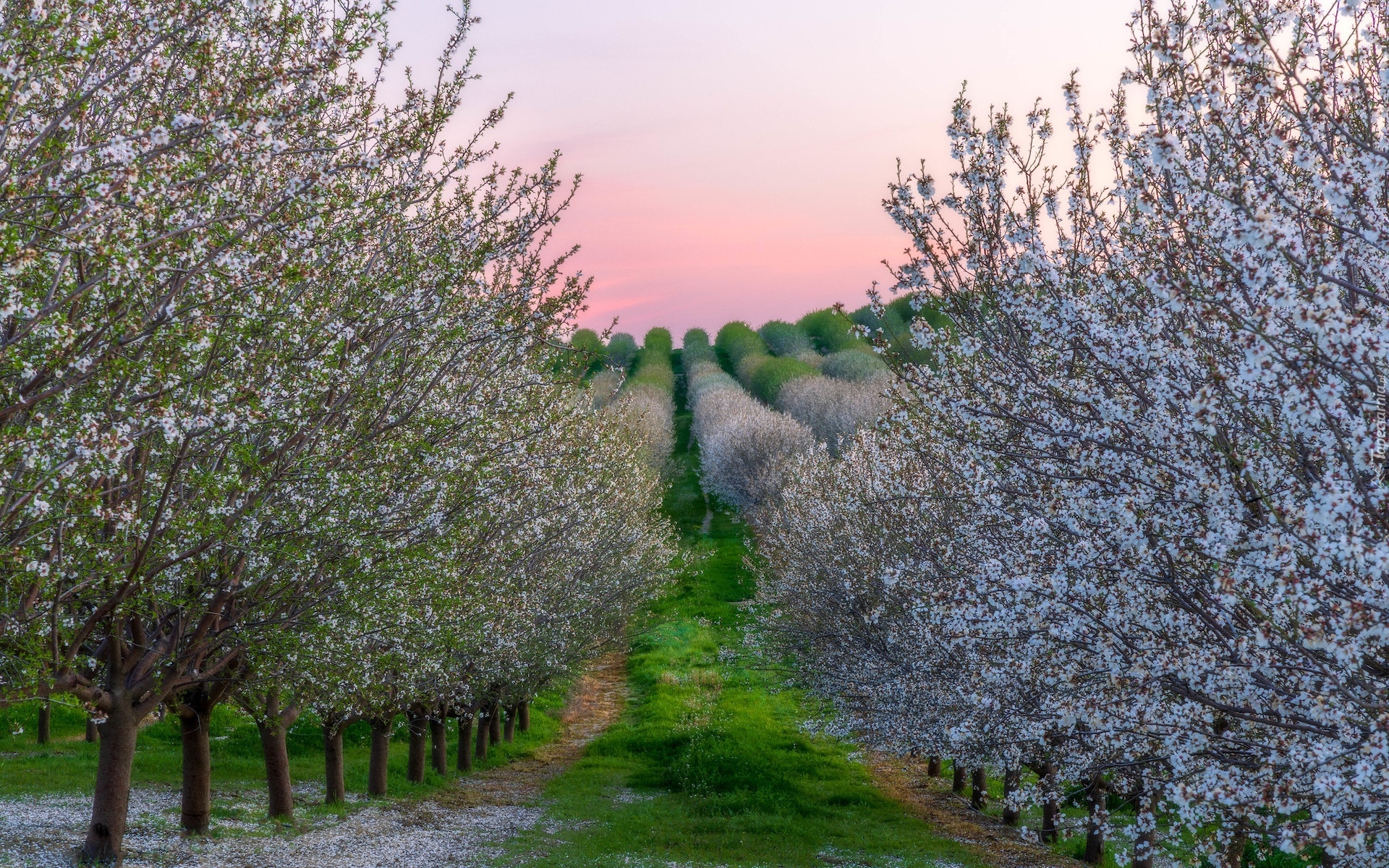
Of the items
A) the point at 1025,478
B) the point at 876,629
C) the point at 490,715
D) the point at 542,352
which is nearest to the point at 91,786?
the point at 490,715

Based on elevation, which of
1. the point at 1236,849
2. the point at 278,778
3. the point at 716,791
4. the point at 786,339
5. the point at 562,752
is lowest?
the point at 562,752

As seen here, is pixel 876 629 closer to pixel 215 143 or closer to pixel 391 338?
pixel 391 338

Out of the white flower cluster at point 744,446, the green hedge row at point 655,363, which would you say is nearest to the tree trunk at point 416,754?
the white flower cluster at point 744,446

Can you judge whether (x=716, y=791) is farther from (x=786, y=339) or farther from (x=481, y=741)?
(x=786, y=339)

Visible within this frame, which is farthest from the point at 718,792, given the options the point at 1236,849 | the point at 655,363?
the point at 655,363

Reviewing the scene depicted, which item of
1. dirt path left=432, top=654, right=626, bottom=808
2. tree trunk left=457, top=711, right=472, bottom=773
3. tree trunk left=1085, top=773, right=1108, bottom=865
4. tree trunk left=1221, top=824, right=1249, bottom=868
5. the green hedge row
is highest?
the green hedge row

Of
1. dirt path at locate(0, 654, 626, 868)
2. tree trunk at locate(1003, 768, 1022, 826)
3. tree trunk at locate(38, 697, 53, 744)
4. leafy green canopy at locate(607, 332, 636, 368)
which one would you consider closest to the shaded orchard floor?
dirt path at locate(0, 654, 626, 868)

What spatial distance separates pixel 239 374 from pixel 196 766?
33.0ft

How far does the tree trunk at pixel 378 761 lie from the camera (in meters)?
21.5

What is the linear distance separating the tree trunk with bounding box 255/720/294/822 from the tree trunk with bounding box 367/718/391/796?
9.84ft

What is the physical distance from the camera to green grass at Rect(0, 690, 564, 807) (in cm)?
2200

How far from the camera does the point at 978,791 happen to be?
2198cm

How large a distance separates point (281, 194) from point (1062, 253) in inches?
290

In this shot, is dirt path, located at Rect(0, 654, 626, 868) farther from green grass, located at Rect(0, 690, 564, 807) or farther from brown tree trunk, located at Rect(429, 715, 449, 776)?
green grass, located at Rect(0, 690, 564, 807)
